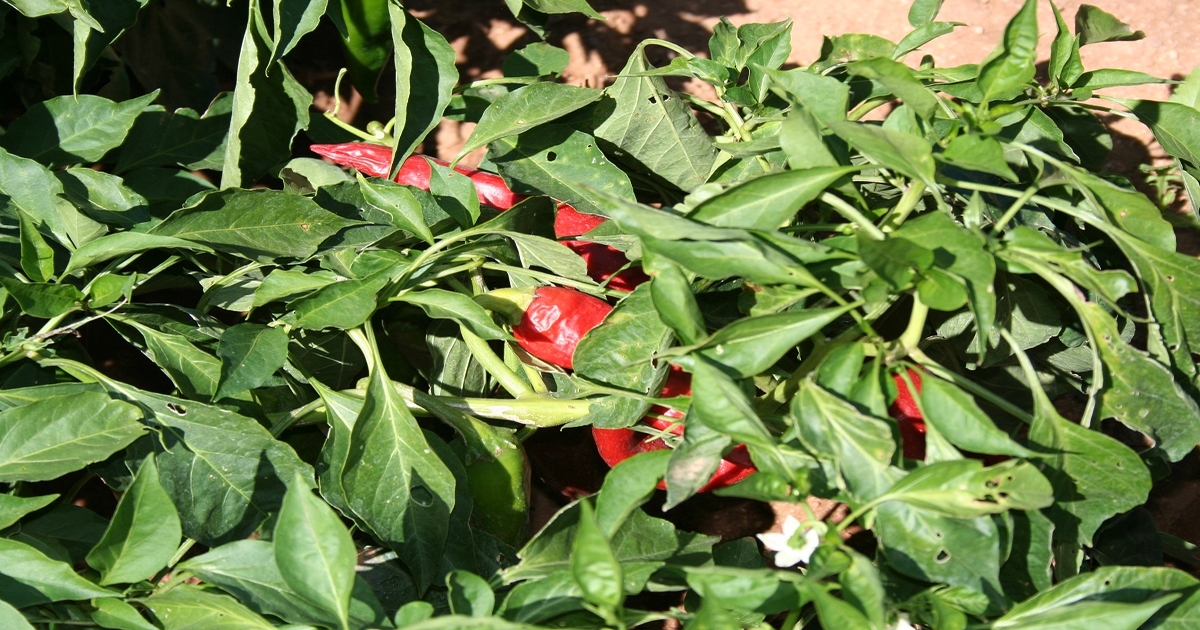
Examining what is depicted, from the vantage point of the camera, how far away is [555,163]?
130cm

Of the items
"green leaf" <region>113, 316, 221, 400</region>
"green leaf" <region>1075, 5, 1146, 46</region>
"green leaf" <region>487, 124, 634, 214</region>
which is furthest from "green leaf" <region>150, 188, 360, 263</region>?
"green leaf" <region>1075, 5, 1146, 46</region>

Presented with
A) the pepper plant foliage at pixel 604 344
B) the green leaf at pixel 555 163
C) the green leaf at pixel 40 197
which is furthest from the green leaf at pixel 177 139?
the green leaf at pixel 555 163

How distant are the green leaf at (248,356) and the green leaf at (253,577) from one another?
0.58 ft

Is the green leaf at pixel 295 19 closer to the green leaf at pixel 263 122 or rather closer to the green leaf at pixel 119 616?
the green leaf at pixel 263 122

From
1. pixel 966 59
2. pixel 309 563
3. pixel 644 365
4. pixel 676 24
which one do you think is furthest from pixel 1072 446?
pixel 676 24

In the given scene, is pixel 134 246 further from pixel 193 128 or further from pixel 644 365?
pixel 644 365

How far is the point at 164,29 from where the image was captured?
1718mm

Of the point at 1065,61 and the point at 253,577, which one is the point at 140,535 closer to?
the point at 253,577

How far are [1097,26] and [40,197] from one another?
51.1 inches

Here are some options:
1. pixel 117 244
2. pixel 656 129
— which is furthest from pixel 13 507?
pixel 656 129

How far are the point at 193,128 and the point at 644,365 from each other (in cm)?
85

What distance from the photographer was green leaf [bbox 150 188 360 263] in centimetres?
117

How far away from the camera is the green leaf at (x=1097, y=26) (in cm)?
123

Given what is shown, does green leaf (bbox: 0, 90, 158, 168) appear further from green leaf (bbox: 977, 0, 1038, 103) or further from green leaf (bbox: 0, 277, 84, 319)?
green leaf (bbox: 977, 0, 1038, 103)
